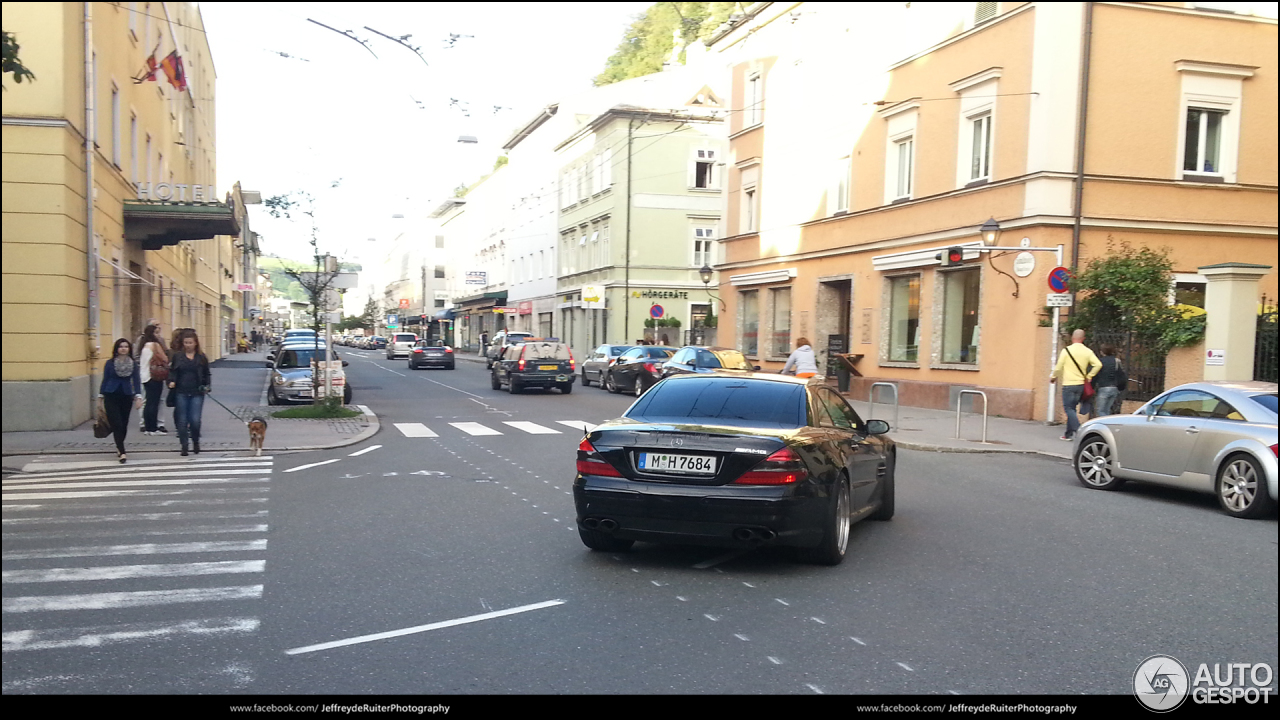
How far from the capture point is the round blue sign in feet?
58.2

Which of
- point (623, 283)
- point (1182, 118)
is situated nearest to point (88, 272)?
point (1182, 118)

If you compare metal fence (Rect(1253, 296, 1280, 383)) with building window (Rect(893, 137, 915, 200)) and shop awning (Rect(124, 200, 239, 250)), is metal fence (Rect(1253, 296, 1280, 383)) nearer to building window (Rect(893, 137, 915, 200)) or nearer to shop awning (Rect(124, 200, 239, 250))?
building window (Rect(893, 137, 915, 200))

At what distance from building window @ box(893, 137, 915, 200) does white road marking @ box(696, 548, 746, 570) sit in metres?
17.7

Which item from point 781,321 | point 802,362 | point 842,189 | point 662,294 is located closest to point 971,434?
point 802,362

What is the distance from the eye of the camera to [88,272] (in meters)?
16.1

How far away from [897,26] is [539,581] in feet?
14.9

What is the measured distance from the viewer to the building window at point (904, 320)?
2339 centimetres

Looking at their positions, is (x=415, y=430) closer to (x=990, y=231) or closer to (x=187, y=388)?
(x=187, y=388)

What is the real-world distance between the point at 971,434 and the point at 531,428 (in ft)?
26.9

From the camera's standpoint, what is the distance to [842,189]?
84.7 ft

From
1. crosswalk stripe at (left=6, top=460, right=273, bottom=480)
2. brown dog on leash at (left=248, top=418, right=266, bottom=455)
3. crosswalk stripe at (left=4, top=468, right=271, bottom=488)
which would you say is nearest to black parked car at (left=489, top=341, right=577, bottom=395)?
brown dog on leash at (left=248, top=418, right=266, bottom=455)

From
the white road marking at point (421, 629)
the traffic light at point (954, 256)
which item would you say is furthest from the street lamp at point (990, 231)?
the white road marking at point (421, 629)

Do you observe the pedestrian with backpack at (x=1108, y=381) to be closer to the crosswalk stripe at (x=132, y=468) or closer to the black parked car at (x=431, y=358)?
the crosswalk stripe at (x=132, y=468)
